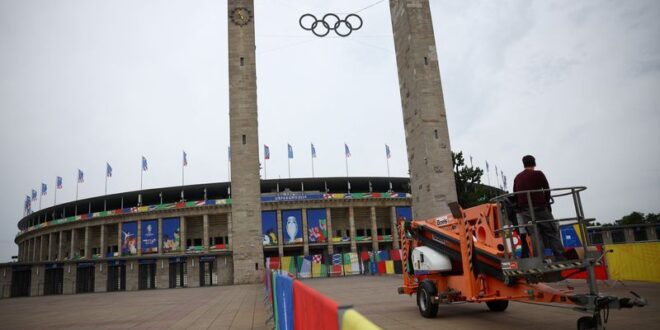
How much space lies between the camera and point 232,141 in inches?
1369

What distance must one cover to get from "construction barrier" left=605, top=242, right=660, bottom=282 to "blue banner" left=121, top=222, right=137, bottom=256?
60.3 meters

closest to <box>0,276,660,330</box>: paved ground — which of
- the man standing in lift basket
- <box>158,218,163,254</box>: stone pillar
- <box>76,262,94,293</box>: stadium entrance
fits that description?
the man standing in lift basket

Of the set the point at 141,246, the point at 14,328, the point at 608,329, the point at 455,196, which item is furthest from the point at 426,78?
the point at 141,246

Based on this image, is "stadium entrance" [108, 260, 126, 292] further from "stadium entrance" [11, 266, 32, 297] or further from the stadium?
the stadium

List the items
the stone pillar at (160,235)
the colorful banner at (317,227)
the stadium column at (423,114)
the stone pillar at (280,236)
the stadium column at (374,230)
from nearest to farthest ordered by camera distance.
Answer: the stadium column at (423,114)
the stone pillar at (280,236)
the stone pillar at (160,235)
the colorful banner at (317,227)
the stadium column at (374,230)

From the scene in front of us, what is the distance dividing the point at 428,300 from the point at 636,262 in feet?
37.9

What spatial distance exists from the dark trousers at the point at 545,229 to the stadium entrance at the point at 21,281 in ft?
118

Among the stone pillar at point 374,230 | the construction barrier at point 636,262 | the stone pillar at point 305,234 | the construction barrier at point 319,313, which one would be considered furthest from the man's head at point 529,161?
the stone pillar at point 374,230

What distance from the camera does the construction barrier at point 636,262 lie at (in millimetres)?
14945

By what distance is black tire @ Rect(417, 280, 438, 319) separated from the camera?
9.45 metres

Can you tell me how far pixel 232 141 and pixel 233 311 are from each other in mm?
22976

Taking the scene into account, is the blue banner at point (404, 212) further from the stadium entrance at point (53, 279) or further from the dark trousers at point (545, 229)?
the dark trousers at point (545, 229)

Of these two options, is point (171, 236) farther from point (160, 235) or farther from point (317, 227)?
point (317, 227)

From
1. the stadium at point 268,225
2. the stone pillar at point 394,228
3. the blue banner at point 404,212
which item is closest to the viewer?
the stadium at point 268,225
